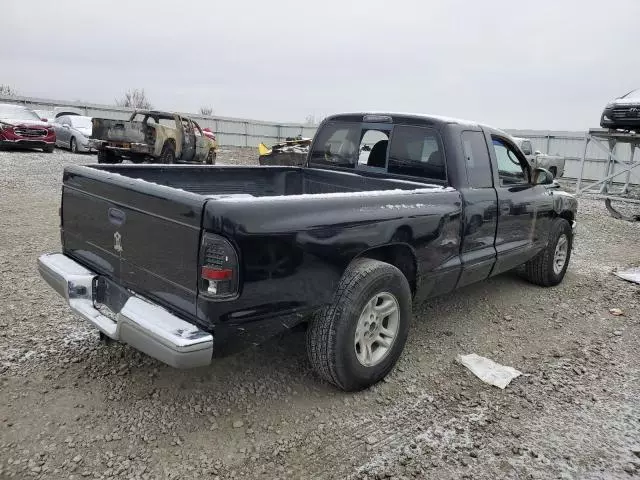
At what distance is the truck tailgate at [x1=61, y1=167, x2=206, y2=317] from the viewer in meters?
2.60

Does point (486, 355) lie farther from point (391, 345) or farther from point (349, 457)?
point (349, 457)

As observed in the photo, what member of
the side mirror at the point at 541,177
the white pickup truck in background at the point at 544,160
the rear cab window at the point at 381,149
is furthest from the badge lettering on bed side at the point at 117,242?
the white pickup truck in background at the point at 544,160

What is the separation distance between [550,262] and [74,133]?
670 inches

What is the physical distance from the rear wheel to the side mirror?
11.3 metres

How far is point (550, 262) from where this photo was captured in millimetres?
5645

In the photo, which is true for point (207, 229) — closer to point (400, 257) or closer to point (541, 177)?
point (400, 257)

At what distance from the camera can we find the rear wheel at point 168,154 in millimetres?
14095

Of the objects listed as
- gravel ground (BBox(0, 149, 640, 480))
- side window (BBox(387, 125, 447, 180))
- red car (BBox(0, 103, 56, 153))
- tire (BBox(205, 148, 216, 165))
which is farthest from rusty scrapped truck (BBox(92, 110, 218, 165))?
side window (BBox(387, 125, 447, 180))

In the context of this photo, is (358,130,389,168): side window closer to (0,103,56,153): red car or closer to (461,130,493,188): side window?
(461,130,493,188): side window

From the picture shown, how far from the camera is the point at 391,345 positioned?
3.45 meters

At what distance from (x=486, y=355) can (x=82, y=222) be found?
10.7ft

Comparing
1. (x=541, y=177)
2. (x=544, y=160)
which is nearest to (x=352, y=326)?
(x=541, y=177)

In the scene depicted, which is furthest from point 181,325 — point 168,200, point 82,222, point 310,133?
point 310,133

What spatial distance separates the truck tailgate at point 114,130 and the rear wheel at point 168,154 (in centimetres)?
99
